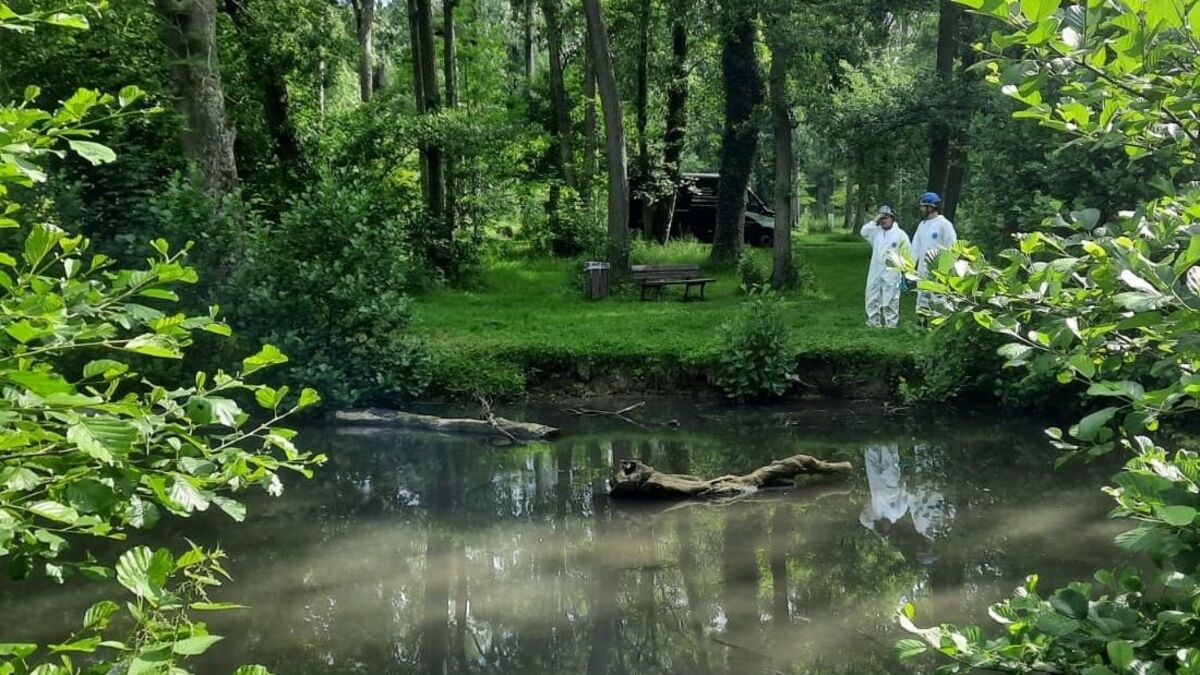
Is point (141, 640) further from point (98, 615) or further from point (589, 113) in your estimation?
point (589, 113)

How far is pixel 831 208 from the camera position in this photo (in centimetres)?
4291

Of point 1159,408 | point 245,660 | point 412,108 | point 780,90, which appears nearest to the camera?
point 1159,408

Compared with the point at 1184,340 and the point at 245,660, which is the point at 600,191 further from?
the point at 1184,340

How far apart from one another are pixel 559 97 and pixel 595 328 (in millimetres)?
12336

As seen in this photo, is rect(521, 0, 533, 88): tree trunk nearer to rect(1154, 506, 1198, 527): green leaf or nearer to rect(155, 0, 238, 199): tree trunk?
rect(155, 0, 238, 199): tree trunk

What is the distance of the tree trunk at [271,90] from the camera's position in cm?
1509

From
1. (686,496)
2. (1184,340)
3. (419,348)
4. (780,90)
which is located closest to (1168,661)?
(1184,340)

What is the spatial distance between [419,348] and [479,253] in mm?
7758

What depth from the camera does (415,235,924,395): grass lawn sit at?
11.3 m

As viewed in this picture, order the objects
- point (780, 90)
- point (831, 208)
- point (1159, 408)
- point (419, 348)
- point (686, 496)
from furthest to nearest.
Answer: point (831, 208)
point (780, 90)
point (419, 348)
point (686, 496)
point (1159, 408)

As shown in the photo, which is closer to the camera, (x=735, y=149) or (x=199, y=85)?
(x=199, y=85)

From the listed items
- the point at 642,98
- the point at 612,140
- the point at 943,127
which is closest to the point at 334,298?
the point at 612,140

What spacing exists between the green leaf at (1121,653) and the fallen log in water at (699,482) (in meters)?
6.17

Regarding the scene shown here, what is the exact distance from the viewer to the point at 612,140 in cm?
1655
